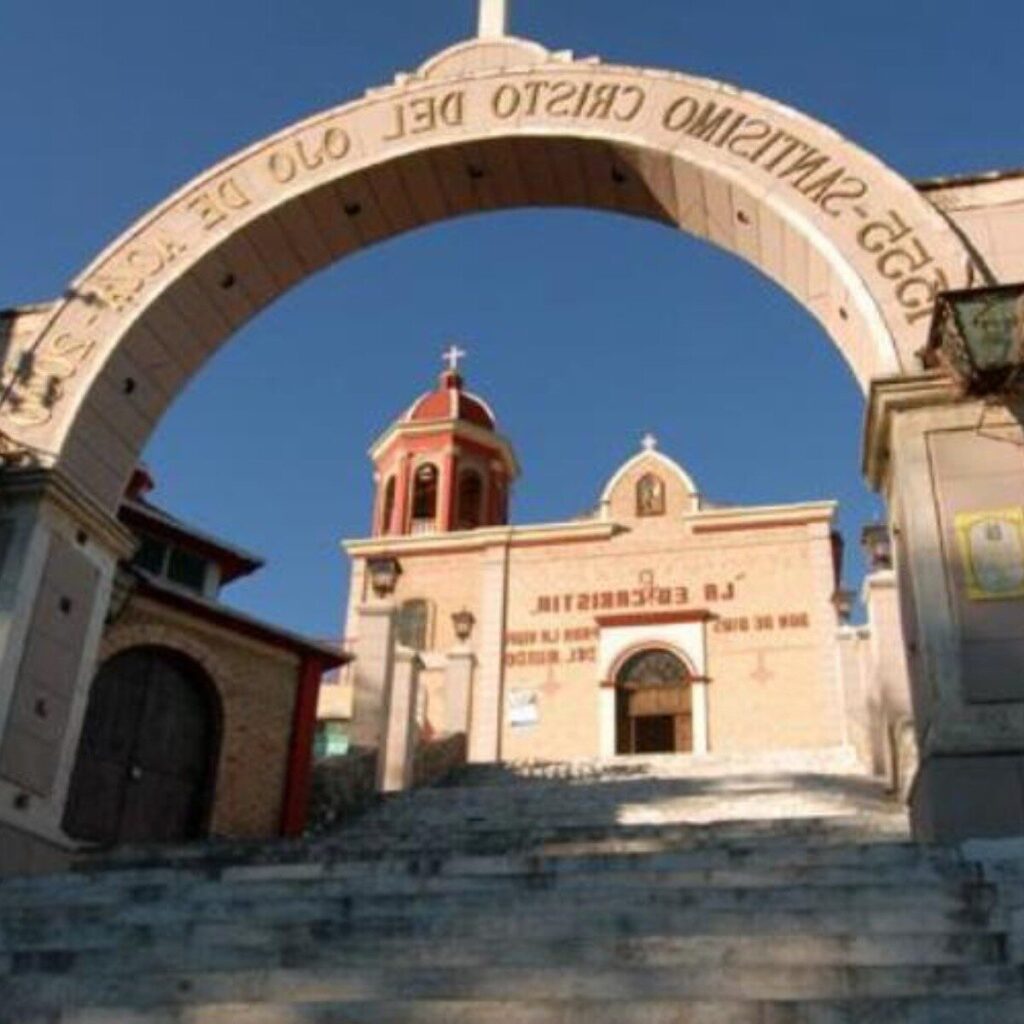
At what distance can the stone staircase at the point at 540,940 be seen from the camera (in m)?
4.00

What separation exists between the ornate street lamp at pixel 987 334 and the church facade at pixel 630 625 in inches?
634

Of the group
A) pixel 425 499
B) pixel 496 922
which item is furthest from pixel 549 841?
pixel 425 499

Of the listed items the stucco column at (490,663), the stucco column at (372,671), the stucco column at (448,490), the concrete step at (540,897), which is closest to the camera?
the concrete step at (540,897)

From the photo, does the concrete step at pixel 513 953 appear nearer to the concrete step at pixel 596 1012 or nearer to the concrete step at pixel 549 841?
the concrete step at pixel 596 1012

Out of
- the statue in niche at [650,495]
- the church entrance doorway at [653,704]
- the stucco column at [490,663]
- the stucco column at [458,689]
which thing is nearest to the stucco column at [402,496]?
the stucco column at [490,663]

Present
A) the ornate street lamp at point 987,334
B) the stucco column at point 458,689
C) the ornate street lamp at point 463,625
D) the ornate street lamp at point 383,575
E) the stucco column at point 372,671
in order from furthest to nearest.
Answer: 1. the ornate street lamp at point 463,625
2. the stucco column at point 458,689
3. the ornate street lamp at point 383,575
4. the stucco column at point 372,671
5. the ornate street lamp at point 987,334

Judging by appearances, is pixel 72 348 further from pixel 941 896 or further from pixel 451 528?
pixel 451 528

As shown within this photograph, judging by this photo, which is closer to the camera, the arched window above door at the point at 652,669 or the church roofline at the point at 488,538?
the arched window above door at the point at 652,669

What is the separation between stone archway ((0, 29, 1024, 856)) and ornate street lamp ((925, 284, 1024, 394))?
0.70 m

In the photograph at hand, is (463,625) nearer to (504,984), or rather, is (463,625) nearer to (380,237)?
(380,237)

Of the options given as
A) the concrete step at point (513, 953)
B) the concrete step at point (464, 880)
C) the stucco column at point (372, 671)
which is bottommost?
the concrete step at point (513, 953)

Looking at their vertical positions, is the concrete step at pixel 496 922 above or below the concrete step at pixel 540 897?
below

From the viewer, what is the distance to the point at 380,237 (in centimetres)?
1087

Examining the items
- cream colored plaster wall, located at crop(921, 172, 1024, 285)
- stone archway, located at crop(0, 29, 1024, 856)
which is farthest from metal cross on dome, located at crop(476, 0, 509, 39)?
cream colored plaster wall, located at crop(921, 172, 1024, 285)
